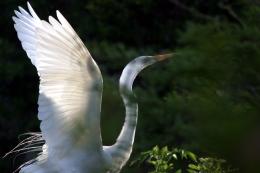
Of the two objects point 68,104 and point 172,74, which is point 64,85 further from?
point 172,74

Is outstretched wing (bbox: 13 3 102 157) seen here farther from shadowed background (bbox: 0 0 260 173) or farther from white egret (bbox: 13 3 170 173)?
shadowed background (bbox: 0 0 260 173)

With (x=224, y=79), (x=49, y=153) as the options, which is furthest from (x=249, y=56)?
(x=49, y=153)

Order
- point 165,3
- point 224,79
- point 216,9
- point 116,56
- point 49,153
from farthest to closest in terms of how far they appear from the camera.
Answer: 1. point 165,3
2. point 216,9
3. point 116,56
4. point 49,153
5. point 224,79

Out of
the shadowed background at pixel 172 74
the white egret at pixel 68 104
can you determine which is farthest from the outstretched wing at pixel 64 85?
the shadowed background at pixel 172 74

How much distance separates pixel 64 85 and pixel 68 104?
0.10m

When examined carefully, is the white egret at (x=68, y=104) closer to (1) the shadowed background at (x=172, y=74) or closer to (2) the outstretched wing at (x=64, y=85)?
(2) the outstretched wing at (x=64, y=85)

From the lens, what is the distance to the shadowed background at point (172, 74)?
1.13 m

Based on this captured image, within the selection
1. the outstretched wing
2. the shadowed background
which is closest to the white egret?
the outstretched wing

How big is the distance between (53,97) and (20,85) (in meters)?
7.86

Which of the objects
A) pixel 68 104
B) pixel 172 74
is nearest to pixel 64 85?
pixel 68 104

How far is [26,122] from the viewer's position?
34.1 ft

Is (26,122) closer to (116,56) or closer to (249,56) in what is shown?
(116,56)

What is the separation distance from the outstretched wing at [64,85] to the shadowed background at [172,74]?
140mm

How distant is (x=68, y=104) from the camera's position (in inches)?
147
